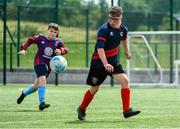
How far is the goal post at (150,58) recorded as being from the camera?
2734cm

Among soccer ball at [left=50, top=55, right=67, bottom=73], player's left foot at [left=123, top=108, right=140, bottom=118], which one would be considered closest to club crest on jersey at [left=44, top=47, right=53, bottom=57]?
soccer ball at [left=50, top=55, right=67, bottom=73]

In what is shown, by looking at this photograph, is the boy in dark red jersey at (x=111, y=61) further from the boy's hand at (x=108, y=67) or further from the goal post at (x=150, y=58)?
the goal post at (x=150, y=58)

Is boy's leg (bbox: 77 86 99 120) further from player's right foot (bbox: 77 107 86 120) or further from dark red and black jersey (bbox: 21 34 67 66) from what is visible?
dark red and black jersey (bbox: 21 34 67 66)

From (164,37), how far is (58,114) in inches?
688

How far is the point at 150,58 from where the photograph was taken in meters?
29.0

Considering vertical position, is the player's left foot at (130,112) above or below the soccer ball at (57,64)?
below

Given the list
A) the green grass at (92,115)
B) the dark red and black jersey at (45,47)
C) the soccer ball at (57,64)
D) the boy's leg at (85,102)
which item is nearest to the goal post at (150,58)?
the green grass at (92,115)

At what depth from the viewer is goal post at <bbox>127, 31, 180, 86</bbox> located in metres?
27.3

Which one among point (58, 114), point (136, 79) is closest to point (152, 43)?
point (136, 79)

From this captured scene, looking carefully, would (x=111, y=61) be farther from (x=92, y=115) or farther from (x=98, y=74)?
(x=92, y=115)

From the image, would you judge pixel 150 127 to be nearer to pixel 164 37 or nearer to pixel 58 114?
pixel 58 114

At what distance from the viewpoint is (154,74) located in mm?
28047

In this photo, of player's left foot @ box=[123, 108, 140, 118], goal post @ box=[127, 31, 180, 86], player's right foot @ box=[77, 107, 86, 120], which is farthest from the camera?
goal post @ box=[127, 31, 180, 86]

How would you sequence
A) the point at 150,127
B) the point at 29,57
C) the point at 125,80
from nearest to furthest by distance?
the point at 150,127
the point at 125,80
the point at 29,57
